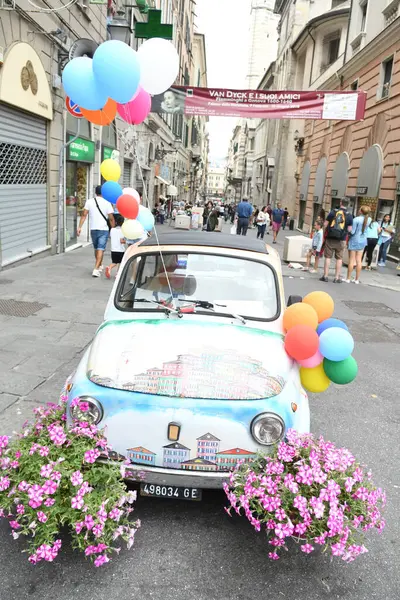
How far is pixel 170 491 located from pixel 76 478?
57 centimetres

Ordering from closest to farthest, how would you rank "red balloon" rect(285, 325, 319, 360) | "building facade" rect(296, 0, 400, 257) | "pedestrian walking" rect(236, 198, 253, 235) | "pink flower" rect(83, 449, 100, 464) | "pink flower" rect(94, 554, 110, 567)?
"pink flower" rect(94, 554, 110, 567), "pink flower" rect(83, 449, 100, 464), "red balloon" rect(285, 325, 319, 360), "building facade" rect(296, 0, 400, 257), "pedestrian walking" rect(236, 198, 253, 235)

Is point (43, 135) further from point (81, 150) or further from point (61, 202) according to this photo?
point (81, 150)

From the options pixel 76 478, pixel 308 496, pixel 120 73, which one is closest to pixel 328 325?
pixel 308 496

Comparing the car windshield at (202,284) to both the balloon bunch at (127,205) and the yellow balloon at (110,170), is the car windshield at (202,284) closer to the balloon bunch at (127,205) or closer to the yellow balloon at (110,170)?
the balloon bunch at (127,205)

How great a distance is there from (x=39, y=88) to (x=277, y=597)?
36.9 ft

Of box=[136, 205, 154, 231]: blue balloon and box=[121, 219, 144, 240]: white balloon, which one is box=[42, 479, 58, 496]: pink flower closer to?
box=[121, 219, 144, 240]: white balloon

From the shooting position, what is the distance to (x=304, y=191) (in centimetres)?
3206

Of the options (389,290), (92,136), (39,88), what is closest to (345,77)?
(92,136)

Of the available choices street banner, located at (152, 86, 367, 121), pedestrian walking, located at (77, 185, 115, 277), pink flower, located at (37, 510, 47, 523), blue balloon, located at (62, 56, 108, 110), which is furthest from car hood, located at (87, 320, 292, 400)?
street banner, located at (152, 86, 367, 121)

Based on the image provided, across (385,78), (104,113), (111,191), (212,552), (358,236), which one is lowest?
(212,552)

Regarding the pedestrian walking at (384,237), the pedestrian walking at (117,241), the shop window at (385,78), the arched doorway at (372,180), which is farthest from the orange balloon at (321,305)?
the shop window at (385,78)

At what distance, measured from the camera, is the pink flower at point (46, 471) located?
2469mm

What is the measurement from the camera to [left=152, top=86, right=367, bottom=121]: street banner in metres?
16.1

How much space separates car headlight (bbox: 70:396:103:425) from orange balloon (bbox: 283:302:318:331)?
1.57 metres
